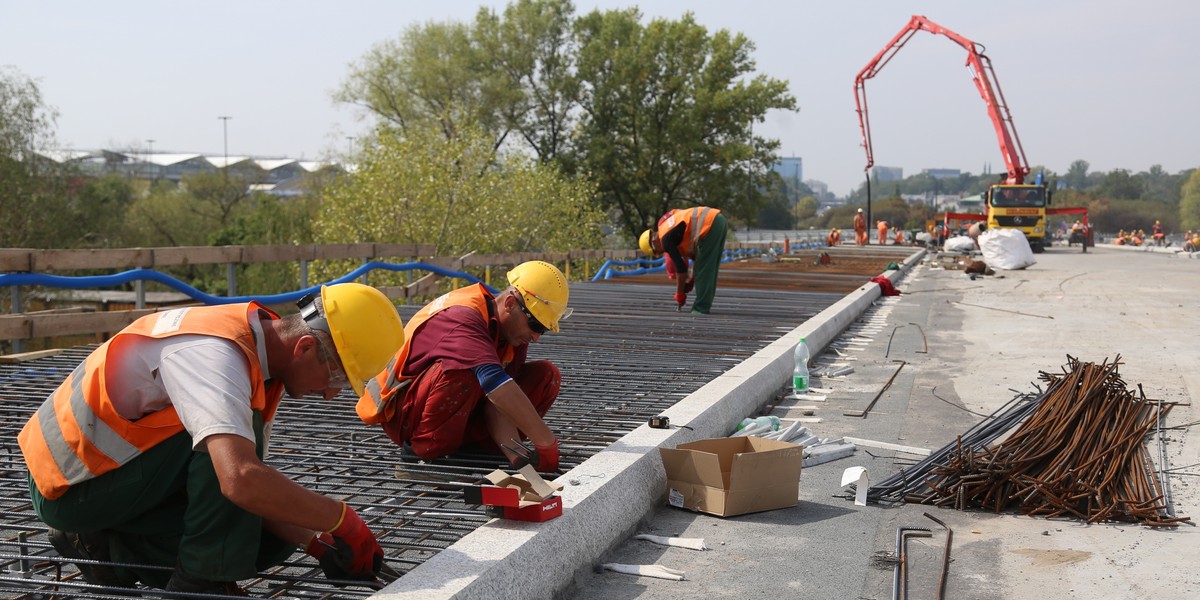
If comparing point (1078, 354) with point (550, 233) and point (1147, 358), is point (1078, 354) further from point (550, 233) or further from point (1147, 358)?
point (550, 233)

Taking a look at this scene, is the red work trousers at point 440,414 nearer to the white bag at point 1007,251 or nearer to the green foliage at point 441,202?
the white bag at point 1007,251

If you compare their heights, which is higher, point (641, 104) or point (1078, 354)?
point (641, 104)

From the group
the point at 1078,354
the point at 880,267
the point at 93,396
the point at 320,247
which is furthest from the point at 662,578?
the point at 880,267

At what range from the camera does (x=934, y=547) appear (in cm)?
407

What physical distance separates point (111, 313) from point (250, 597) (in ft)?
18.7

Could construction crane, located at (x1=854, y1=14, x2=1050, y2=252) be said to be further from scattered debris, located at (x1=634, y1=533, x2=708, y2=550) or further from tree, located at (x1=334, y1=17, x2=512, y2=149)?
scattered debris, located at (x1=634, y1=533, x2=708, y2=550)

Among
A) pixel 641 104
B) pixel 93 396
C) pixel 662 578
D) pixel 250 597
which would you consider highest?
pixel 641 104

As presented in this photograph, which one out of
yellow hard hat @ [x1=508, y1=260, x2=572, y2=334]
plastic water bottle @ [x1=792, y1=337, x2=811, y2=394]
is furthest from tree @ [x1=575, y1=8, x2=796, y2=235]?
yellow hard hat @ [x1=508, y1=260, x2=572, y2=334]

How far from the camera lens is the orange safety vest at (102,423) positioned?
2729 millimetres

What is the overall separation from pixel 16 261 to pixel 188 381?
5.64 meters

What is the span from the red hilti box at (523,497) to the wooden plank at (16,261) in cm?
522

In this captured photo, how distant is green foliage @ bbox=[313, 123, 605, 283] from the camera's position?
29156mm

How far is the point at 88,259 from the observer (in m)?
7.94

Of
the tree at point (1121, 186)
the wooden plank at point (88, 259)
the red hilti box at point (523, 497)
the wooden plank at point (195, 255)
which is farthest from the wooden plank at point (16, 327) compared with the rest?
the tree at point (1121, 186)
